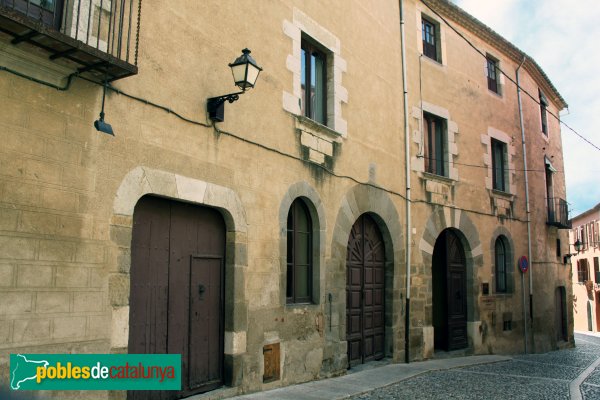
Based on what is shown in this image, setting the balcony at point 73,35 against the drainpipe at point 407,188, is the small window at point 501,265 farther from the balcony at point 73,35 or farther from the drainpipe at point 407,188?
the balcony at point 73,35

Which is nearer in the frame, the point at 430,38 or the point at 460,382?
the point at 460,382

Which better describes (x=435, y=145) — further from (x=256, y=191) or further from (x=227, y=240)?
(x=227, y=240)

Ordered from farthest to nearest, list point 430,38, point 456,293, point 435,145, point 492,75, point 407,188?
point 492,75, point 430,38, point 456,293, point 435,145, point 407,188

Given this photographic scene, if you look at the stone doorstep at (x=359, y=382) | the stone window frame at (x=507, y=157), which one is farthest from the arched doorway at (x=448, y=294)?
Answer: the stone window frame at (x=507, y=157)

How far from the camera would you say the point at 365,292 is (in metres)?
9.83

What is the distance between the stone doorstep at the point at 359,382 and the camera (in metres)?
7.04

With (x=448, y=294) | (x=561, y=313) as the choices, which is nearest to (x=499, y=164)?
(x=448, y=294)

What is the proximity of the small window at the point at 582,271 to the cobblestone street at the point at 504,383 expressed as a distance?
26.7m

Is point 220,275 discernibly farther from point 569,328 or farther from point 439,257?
point 569,328

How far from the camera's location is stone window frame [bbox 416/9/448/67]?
11977 millimetres

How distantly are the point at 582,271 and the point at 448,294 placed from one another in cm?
2912

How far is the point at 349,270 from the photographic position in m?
9.47

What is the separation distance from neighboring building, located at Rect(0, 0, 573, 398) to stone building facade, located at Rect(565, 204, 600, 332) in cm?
2265

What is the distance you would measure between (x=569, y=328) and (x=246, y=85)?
15296 millimetres
